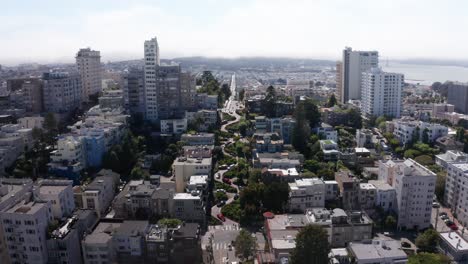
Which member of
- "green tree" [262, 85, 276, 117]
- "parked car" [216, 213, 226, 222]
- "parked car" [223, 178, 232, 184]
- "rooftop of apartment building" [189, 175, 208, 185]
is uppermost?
"green tree" [262, 85, 276, 117]

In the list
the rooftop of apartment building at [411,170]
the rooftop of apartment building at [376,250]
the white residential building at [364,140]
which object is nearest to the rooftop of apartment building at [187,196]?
the rooftop of apartment building at [376,250]

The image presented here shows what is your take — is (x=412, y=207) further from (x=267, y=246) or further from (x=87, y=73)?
(x=87, y=73)

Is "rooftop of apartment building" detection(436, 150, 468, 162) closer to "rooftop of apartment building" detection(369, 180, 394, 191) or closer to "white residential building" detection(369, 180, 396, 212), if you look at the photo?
"rooftop of apartment building" detection(369, 180, 394, 191)

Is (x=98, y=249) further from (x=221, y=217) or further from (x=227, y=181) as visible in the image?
(x=227, y=181)

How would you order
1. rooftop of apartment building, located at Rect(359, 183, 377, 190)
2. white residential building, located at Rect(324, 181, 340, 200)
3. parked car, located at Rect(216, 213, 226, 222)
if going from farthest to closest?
white residential building, located at Rect(324, 181, 340, 200) < rooftop of apartment building, located at Rect(359, 183, 377, 190) < parked car, located at Rect(216, 213, 226, 222)

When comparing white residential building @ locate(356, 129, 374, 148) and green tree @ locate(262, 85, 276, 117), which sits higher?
green tree @ locate(262, 85, 276, 117)

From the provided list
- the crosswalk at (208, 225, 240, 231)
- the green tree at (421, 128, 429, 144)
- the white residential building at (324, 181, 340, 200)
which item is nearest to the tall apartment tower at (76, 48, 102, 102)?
the crosswalk at (208, 225, 240, 231)
